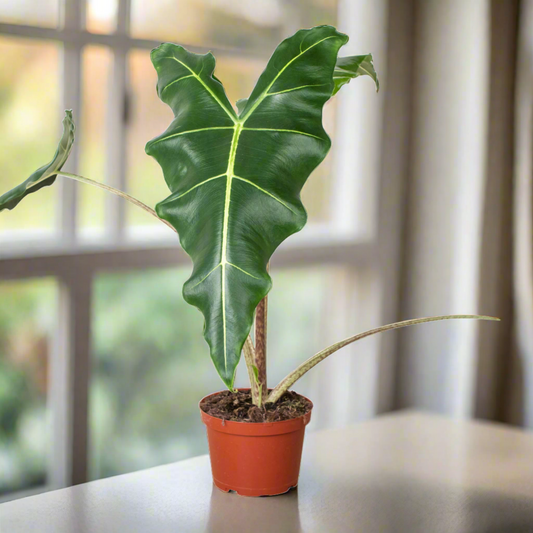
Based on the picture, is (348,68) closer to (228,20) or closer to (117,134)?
(117,134)

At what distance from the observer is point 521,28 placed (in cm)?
247

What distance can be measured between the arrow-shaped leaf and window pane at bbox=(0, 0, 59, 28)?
827 millimetres

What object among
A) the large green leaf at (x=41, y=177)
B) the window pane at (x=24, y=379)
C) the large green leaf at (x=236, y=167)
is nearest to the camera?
the large green leaf at (x=236, y=167)

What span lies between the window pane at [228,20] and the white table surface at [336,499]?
1132mm

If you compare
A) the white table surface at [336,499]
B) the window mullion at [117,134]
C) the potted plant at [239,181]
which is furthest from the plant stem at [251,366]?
the window mullion at [117,134]

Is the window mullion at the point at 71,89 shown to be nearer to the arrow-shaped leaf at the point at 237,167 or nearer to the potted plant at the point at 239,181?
the potted plant at the point at 239,181

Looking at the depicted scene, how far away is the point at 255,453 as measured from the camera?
43.8 inches

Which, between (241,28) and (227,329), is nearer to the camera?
(227,329)

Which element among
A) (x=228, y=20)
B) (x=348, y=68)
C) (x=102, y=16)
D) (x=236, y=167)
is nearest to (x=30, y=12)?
(x=102, y=16)

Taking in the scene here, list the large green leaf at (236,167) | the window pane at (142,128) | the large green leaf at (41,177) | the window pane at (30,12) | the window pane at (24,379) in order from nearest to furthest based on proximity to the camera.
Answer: the large green leaf at (236,167) → the large green leaf at (41,177) → the window pane at (30,12) → the window pane at (24,379) → the window pane at (142,128)

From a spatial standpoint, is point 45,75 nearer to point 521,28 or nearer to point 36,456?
point 36,456

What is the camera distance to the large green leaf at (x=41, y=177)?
1.04m

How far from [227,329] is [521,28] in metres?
2.04

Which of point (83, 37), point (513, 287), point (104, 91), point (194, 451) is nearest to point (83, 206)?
point (104, 91)
